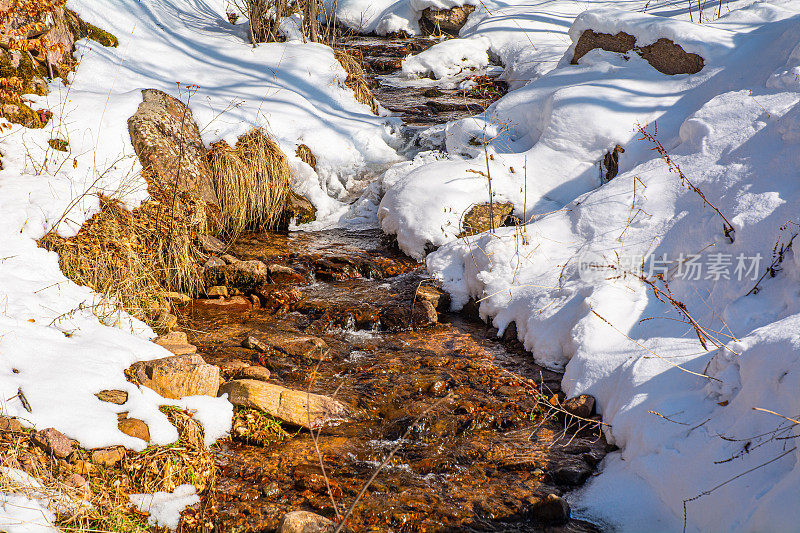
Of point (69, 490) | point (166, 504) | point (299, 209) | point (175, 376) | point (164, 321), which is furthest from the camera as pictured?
point (299, 209)

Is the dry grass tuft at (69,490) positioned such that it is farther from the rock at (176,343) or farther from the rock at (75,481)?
the rock at (176,343)

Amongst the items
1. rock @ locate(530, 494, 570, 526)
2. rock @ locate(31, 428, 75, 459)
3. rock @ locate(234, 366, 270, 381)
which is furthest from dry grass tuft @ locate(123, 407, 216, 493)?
rock @ locate(530, 494, 570, 526)

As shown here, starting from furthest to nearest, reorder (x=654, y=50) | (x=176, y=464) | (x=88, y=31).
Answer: (x=88, y=31) → (x=654, y=50) → (x=176, y=464)

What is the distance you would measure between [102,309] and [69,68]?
171 inches

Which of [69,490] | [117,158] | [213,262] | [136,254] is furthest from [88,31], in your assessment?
[69,490]

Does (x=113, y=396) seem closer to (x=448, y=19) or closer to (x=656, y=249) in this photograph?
(x=656, y=249)

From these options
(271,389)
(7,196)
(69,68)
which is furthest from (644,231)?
(69,68)

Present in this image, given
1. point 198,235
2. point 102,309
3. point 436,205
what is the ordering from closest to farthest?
point 102,309 < point 198,235 < point 436,205

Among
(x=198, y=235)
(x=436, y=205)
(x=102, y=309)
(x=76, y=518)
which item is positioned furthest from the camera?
(x=436, y=205)

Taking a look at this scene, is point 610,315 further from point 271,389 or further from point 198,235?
point 198,235

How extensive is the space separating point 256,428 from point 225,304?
204 cm

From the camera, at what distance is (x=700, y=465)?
2.83 m

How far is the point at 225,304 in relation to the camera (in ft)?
17.7

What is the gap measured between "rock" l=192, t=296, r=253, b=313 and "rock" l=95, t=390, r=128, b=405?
2.05 m
